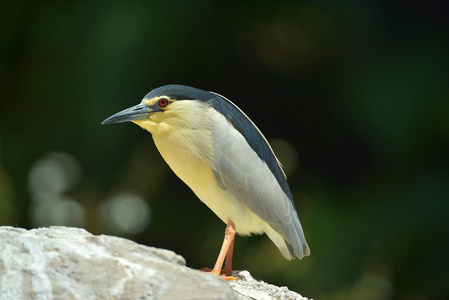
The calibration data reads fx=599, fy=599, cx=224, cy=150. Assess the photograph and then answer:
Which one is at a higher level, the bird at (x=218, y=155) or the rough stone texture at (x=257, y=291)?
the bird at (x=218, y=155)

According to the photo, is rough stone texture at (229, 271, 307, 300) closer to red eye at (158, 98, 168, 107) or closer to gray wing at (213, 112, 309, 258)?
gray wing at (213, 112, 309, 258)

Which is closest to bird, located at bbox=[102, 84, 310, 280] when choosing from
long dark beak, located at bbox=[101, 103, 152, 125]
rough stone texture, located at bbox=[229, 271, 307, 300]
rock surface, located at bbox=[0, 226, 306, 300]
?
long dark beak, located at bbox=[101, 103, 152, 125]

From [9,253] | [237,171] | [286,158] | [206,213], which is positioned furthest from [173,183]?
[9,253]

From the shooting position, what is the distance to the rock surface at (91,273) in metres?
1.90

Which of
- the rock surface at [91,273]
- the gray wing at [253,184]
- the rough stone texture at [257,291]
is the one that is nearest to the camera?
the rock surface at [91,273]

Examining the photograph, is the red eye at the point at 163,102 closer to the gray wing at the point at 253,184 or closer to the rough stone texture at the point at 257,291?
the gray wing at the point at 253,184

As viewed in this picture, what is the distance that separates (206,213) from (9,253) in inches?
132

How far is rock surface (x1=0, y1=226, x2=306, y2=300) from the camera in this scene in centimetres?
190

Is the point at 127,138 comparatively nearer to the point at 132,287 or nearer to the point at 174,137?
the point at 174,137

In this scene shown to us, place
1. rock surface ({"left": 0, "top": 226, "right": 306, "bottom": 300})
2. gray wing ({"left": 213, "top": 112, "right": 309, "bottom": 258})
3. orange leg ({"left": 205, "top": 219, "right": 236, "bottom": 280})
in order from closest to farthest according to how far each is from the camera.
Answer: rock surface ({"left": 0, "top": 226, "right": 306, "bottom": 300})
orange leg ({"left": 205, "top": 219, "right": 236, "bottom": 280})
gray wing ({"left": 213, "top": 112, "right": 309, "bottom": 258})

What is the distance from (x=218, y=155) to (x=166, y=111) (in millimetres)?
381

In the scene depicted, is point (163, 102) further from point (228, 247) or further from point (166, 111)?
point (228, 247)

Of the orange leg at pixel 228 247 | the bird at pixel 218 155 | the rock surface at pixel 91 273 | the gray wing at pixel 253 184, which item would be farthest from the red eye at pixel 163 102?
the rock surface at pixel 91 273

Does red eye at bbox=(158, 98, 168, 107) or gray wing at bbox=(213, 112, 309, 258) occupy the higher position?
red eye at bbox=(158, 98, 168, 107)
